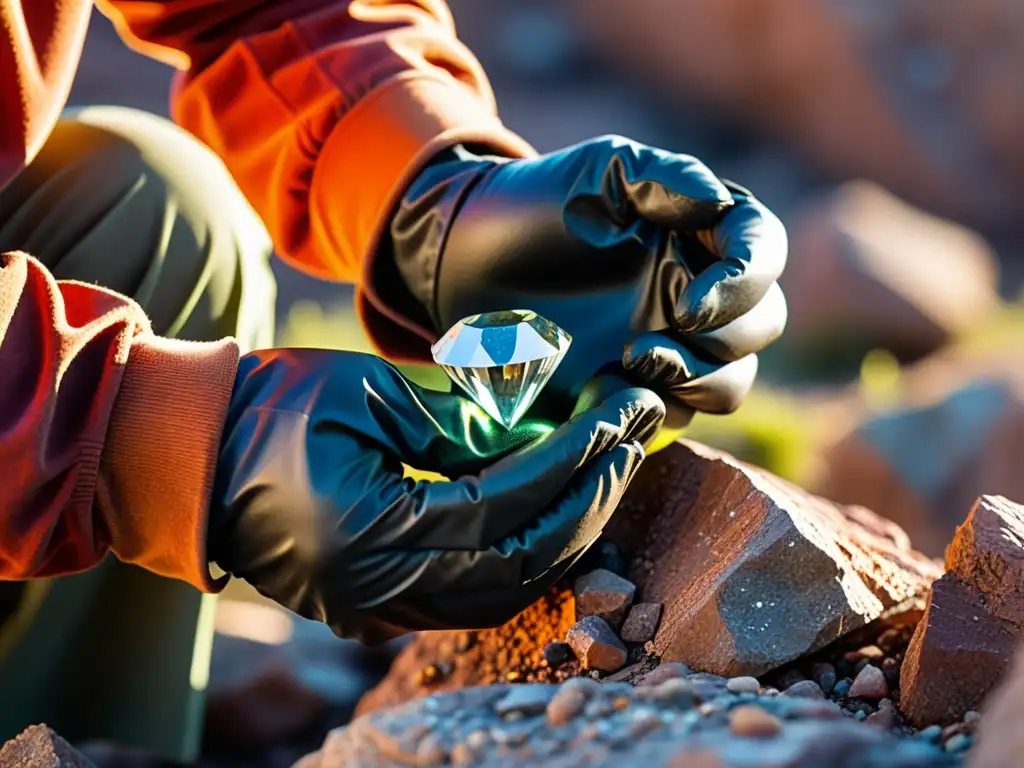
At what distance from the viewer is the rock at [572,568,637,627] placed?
111 centimetres

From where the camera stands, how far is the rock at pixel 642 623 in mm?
1085

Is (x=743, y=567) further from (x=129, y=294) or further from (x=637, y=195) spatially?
(x=129, y=294)

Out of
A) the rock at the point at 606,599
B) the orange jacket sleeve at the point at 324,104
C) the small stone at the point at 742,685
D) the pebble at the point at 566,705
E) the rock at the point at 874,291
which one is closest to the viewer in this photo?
the pebble at the point at 566,705

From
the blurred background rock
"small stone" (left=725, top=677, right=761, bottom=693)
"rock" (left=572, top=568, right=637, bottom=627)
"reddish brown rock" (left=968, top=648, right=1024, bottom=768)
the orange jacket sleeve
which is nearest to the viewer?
"reddish brown rock" (left=968, top=648, right=1024, bottom=768)

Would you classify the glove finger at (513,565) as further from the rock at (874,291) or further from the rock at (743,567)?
the rock at (874,291)

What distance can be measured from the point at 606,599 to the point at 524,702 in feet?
1.00

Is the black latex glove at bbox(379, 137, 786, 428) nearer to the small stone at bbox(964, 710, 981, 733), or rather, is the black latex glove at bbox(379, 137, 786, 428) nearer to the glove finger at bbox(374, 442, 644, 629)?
the glove finger at bbox(374, 442, 644, 629)

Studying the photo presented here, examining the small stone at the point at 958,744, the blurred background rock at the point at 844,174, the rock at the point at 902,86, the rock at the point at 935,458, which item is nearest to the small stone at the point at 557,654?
the small stone at the point at 958,744

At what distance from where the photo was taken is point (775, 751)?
697 mm

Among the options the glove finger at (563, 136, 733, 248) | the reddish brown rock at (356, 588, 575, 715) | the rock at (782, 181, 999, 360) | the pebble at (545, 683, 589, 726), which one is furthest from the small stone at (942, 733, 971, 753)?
the rock at (782, 181, 999, 360)

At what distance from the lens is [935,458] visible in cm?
274

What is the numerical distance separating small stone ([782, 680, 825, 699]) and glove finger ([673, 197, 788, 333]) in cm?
30

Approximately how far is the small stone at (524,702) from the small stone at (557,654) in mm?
263

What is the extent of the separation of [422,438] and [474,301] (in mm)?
259
